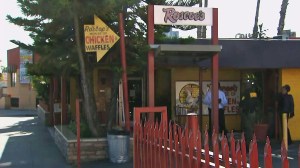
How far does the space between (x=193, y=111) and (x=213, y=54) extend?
17.6 ft

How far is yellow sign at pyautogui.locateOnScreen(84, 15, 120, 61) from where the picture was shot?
38.6 ft

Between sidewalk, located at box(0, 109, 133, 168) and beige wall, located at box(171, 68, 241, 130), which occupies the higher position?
beige wall, located at box(171, 68, 241, 130)

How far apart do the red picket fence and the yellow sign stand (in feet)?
14.3

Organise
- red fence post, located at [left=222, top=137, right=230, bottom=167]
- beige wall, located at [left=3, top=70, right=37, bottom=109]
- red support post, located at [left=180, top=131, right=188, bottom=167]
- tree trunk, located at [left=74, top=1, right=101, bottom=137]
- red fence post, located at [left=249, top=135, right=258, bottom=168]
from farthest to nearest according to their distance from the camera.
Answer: beige wall, located at [left=3, top=70, right=37, bottom=109]
tree trunk, located at [left=74, top=1, right=101, bottom=137]
red support post, located at [left=180, top=131, right=188, bottom=167]
red fence post, located at [left=222, top=137, right=230, bottom=167]
red fence post, located at [left=249, top=135, right=258, bottom=168]

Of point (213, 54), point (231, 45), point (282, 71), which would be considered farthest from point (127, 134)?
point (282, 71)

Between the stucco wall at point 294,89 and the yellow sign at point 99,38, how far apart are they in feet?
21.4

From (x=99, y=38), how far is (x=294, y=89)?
7250 mm

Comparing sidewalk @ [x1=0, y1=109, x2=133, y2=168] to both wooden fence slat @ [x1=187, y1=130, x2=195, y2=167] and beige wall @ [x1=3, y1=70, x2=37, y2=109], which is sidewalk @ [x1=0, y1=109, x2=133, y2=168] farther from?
beige wall @ [x1=3, y1=70, x2=37, y2=109]

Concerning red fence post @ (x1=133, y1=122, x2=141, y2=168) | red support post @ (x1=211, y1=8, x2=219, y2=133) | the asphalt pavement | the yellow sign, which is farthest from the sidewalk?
red fence post @ (x1=133, y1=122, x2=141, y2=168)

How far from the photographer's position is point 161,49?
35.9 ft

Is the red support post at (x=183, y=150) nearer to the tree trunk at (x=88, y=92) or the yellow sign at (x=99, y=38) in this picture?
the yellow sign at (x=99, y=38)

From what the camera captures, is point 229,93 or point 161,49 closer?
point 161,49

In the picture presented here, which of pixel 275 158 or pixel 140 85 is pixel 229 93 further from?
pixel 275 158

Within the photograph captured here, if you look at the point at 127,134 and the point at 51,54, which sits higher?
the point at 51,54
